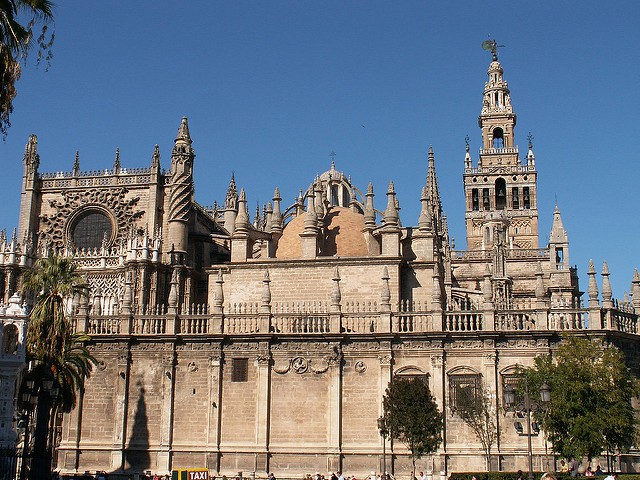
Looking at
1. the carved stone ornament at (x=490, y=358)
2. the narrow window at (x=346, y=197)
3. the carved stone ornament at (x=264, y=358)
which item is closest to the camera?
the carved stone ornament at (x=490, y=358)

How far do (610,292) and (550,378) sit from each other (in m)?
5.77

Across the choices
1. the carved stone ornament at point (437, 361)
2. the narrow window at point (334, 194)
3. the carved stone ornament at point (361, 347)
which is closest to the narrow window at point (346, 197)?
the narrow window at point (334, 194)

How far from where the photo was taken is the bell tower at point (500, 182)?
73.9 metres

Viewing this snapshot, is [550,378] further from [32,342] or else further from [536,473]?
[32,342]

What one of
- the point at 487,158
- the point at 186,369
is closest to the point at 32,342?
the point at 186,369

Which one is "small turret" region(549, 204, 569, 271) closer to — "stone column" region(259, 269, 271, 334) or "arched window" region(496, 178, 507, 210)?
"arched window" region(496, 178, 507, 210)

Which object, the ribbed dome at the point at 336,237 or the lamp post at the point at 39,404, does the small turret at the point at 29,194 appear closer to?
the ribbed dome at the point at 336,237

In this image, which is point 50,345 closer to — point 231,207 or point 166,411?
point 166,411

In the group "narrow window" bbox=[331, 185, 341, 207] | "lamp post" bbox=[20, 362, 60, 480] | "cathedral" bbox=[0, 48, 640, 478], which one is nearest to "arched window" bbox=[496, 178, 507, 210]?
"narrow window" bbox=[331, 185, 341, 207]

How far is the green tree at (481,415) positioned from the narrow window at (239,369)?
8.45 m

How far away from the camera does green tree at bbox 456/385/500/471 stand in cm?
3030

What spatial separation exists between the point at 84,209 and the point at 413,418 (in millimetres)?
26171

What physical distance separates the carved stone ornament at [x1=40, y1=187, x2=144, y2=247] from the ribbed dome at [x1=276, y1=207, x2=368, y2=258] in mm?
10485

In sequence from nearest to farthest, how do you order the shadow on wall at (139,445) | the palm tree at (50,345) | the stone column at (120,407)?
the palm tree at (50,345) → the shadow on wall at (139,445) → the stone column at (120,407)
